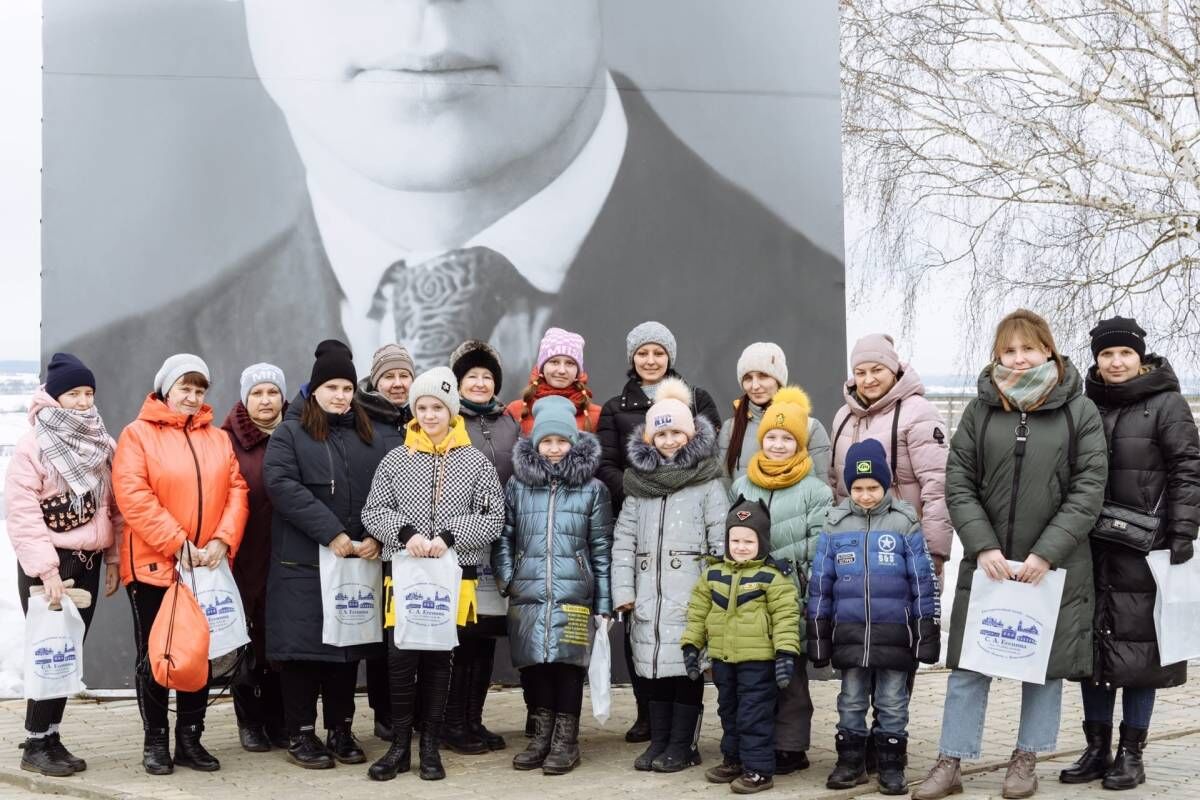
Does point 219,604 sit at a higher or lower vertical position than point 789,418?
lower

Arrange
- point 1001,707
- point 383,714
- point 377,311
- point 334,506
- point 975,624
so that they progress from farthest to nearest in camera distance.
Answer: point 377,311 < point 1001,707 < point 383,714 < point 334,506 < point 975,624

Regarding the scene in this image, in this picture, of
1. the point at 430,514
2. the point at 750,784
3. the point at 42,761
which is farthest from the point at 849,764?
the point at 42,761

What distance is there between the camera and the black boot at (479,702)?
621 cm

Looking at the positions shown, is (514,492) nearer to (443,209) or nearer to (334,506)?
(334,506)

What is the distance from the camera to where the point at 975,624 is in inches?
209

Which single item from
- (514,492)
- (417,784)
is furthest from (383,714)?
(514,492)

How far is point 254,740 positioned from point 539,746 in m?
1.31

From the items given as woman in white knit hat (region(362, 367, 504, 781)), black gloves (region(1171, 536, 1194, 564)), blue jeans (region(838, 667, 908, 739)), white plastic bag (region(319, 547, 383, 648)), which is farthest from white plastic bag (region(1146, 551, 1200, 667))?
white plastic bag (region(319, 547, 383, 648))

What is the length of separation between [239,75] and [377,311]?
141 centimetres

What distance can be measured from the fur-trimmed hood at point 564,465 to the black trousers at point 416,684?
0.79 meters

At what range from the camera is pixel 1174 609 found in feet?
17.5

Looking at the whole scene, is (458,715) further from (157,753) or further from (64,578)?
(64,578)

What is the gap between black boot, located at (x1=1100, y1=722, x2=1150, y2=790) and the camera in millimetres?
5363

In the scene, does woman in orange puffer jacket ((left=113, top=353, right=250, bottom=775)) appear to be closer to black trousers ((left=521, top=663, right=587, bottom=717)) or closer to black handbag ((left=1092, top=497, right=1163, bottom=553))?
black trousers ((left=521, top=663, right=587, bottom=717))
